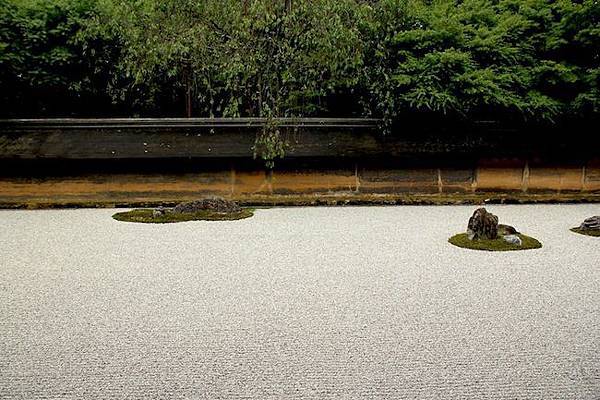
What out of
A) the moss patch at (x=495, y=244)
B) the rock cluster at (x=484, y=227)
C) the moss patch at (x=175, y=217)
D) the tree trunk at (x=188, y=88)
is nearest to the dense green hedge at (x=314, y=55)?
the tree trunk at (x=188, y=88)

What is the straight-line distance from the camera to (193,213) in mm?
8109

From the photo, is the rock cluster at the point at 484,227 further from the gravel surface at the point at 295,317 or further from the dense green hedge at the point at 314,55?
the dense green hedge at the point at 314,55

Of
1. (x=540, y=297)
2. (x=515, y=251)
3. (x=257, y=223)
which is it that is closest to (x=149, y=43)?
(x=257, y=223)

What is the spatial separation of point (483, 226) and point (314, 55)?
14.3 ft

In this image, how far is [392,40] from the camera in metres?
9.58

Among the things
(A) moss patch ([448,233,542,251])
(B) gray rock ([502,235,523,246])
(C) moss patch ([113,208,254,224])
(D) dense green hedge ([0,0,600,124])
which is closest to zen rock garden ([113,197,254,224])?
(C) moss patch ([113,208,254,224])

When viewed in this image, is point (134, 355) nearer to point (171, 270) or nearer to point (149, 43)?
point (171, 270)

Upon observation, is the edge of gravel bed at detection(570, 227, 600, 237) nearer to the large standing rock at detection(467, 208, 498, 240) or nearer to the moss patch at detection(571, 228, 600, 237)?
the moss patch at detection(571, 228, 600, 237)

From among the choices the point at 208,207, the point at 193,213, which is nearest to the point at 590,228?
the point at 208,207

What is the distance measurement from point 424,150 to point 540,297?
19.6 ft

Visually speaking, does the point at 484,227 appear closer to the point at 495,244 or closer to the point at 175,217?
the point at 495,244

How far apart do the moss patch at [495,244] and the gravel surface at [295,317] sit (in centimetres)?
15

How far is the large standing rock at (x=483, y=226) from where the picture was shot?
6.07m

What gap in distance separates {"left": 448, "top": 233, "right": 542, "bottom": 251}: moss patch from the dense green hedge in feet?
11.7
